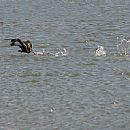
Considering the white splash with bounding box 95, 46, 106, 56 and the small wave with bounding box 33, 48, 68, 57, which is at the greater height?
the white splash with bounding box 95, 46, 106, 56

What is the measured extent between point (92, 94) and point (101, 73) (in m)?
2.01

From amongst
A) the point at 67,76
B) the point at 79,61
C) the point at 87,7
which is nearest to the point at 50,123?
the point at 67,76

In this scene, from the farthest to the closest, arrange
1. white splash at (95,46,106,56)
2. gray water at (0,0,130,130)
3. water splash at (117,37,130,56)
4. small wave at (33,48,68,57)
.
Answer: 1. small wave at (33,48,68,57)
2. water splash at (117,37,130,56)
3. white splash at (95,46,106,56)
4. gray water at (0,0,130,130)

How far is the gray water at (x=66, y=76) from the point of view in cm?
1106

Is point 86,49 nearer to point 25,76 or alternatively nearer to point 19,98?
point 25,76

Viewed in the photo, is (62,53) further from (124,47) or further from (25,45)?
(124,47)

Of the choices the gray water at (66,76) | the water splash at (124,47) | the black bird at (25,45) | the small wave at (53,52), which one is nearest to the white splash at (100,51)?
the gray water at (66,76)

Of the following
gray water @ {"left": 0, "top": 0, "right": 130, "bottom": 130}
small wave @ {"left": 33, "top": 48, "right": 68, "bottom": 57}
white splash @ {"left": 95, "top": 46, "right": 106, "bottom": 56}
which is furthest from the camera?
small wave @ {"left": 33, "top": 48, "right": 68, "bottom": 57}

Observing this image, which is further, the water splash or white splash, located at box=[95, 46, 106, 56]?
the water splash

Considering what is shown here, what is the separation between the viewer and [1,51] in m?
17.9

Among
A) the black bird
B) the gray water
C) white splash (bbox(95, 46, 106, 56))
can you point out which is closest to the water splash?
the gray water

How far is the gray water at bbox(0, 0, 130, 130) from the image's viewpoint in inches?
435

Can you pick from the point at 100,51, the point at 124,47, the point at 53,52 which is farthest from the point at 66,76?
the point at 124,47

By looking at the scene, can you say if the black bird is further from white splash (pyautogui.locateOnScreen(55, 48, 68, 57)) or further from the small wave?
white splash (pyautogui.locateOnScreen(55, 48, 68, 57))
